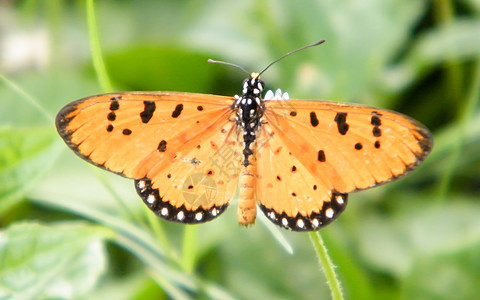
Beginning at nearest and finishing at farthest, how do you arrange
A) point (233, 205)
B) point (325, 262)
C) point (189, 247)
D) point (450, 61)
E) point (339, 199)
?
1. point (325, 262)
2. point (339, 199)
3. point (189, 247)
4. point (233, 205)
5. point (450, 61)

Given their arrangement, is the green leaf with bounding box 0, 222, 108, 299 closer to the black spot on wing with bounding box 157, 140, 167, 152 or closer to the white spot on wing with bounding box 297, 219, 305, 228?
the black spot on wing with bounding box 157, 140, 167, 152

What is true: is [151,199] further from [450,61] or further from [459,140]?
[450,61]

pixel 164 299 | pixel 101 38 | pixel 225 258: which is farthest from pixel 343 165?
pixel 101 38

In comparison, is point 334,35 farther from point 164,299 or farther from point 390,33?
point 164,299

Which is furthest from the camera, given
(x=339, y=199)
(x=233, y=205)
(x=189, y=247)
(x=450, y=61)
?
(x=450, y=61)

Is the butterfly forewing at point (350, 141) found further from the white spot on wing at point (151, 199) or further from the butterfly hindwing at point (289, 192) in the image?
the white spot on wing at point (151, 199)

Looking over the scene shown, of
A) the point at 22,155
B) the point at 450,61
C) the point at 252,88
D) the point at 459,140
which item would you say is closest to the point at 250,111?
the point at 252,88

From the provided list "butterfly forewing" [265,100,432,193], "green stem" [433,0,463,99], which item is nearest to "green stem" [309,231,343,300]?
"butterfly forewing" [265,100,432,193]
